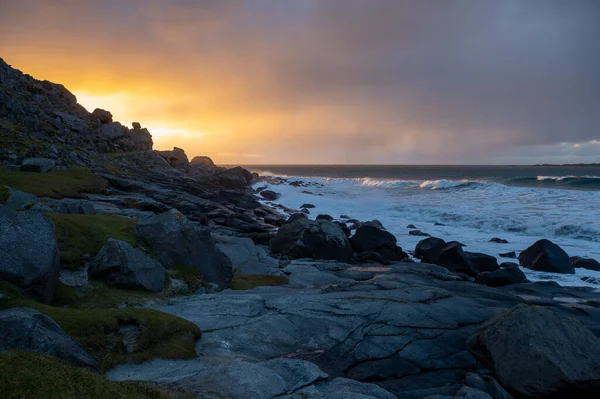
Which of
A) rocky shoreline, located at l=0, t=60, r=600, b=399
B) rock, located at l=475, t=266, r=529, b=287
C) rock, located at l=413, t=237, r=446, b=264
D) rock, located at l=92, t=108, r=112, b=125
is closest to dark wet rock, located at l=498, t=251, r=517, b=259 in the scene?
rock, located at l=413, t=237, r=446, b=264

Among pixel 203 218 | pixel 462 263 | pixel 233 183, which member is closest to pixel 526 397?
pixel 462 263

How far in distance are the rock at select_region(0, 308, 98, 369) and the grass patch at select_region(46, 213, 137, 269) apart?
21.9 ft

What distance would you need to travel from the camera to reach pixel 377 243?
29531 mm

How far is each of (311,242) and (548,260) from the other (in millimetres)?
15149

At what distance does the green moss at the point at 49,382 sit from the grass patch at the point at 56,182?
2095 cm

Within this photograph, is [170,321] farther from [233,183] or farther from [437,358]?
[233,183]

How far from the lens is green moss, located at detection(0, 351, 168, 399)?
12.8 ft

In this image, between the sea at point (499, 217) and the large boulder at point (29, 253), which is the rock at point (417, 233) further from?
the large boulder at point (29, 253)

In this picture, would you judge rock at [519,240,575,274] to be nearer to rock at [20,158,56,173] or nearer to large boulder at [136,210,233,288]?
large boulder at [136,210,233,288]

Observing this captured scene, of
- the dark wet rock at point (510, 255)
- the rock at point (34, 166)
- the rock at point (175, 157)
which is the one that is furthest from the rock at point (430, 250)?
the rock at point (175, 157)

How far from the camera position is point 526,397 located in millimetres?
9445

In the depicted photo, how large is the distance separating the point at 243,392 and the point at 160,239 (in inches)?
396

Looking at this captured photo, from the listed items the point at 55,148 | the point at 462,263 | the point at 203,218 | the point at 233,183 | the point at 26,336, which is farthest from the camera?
the point at 233,183

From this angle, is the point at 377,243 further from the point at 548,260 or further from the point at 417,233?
the point at 548,260
